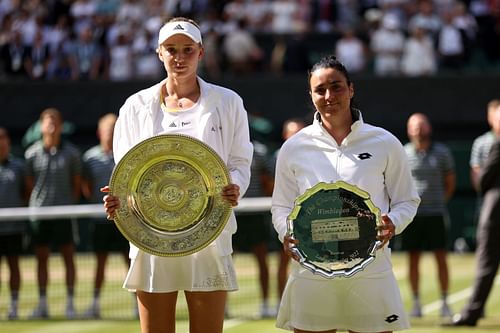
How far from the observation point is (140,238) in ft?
19.1

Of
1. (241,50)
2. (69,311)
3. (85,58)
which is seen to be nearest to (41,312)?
(69,311)

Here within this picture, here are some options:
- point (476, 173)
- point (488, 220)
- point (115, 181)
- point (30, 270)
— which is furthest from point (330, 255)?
point (30, 270)

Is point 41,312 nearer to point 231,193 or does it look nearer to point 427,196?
point 427,196

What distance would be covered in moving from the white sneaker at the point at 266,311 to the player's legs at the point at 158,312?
6585 millimetres

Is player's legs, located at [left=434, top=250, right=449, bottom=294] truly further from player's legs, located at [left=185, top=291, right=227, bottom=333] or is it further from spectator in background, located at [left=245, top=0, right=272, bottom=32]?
spectator in background, located at [left=245, top=0, right=272, bottom=32]

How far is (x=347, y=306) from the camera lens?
5.58 metres

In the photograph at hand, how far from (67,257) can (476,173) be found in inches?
173

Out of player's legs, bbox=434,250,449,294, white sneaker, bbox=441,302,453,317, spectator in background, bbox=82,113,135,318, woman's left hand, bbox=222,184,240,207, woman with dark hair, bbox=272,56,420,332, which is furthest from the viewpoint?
spectator in background, bbox=82,113,135,318

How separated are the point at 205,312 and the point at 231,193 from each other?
0.59 metres

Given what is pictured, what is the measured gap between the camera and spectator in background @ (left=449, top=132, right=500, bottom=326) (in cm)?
1118

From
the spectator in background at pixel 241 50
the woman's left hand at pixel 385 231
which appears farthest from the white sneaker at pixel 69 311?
the spectator in background at pixel 241 50

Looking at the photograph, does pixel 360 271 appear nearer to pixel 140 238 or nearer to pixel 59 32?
pixel 140 238

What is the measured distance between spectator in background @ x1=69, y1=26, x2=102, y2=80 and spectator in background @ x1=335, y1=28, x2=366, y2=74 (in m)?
4.83

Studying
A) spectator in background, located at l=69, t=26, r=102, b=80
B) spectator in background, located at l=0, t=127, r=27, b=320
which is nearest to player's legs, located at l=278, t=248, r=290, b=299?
spectator in background, located at l=0, t=127, r=27, b=320
